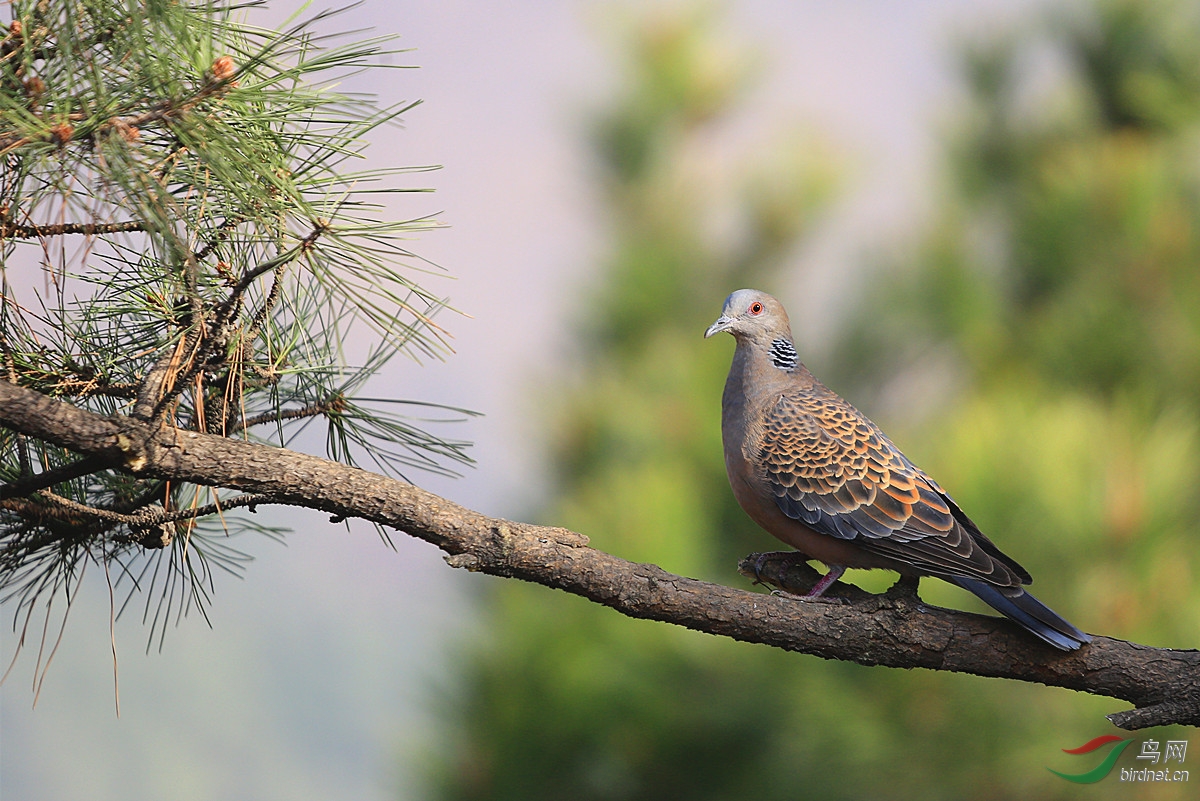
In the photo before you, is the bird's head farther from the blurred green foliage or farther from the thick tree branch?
the blurred green foliage

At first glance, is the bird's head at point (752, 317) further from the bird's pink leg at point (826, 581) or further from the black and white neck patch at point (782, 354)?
the bird's pink leg at point (826, 581)

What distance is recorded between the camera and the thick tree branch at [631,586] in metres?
1.46

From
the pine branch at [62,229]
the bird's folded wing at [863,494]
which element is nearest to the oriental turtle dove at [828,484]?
the bird's folded wing at [863,494]

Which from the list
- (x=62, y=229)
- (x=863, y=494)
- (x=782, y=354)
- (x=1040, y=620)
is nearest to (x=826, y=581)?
(x=863, y=494)

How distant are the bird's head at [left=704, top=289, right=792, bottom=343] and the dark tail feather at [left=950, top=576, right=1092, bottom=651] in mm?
733

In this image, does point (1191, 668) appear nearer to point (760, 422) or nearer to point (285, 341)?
point (760, 422)

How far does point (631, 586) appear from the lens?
1.69 meters

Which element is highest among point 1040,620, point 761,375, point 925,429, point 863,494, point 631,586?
point 925,429

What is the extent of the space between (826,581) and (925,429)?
3.51 metres

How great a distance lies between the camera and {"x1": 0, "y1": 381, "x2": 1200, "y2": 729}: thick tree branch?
1455 mm

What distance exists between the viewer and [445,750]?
5520 millimetres

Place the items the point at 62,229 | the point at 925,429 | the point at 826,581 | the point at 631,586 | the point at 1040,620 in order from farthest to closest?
the point at 925,429, the point at 826,581, the point at 1040,620, the point at 631,586, the point at 62,229

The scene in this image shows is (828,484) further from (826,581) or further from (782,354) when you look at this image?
(782,354)

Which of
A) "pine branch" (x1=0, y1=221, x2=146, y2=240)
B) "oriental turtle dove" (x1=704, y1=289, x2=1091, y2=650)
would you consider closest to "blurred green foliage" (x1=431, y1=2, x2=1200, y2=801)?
"oriental turtle dove" (x1=704, y1=289, x2=1091, y2=650)
